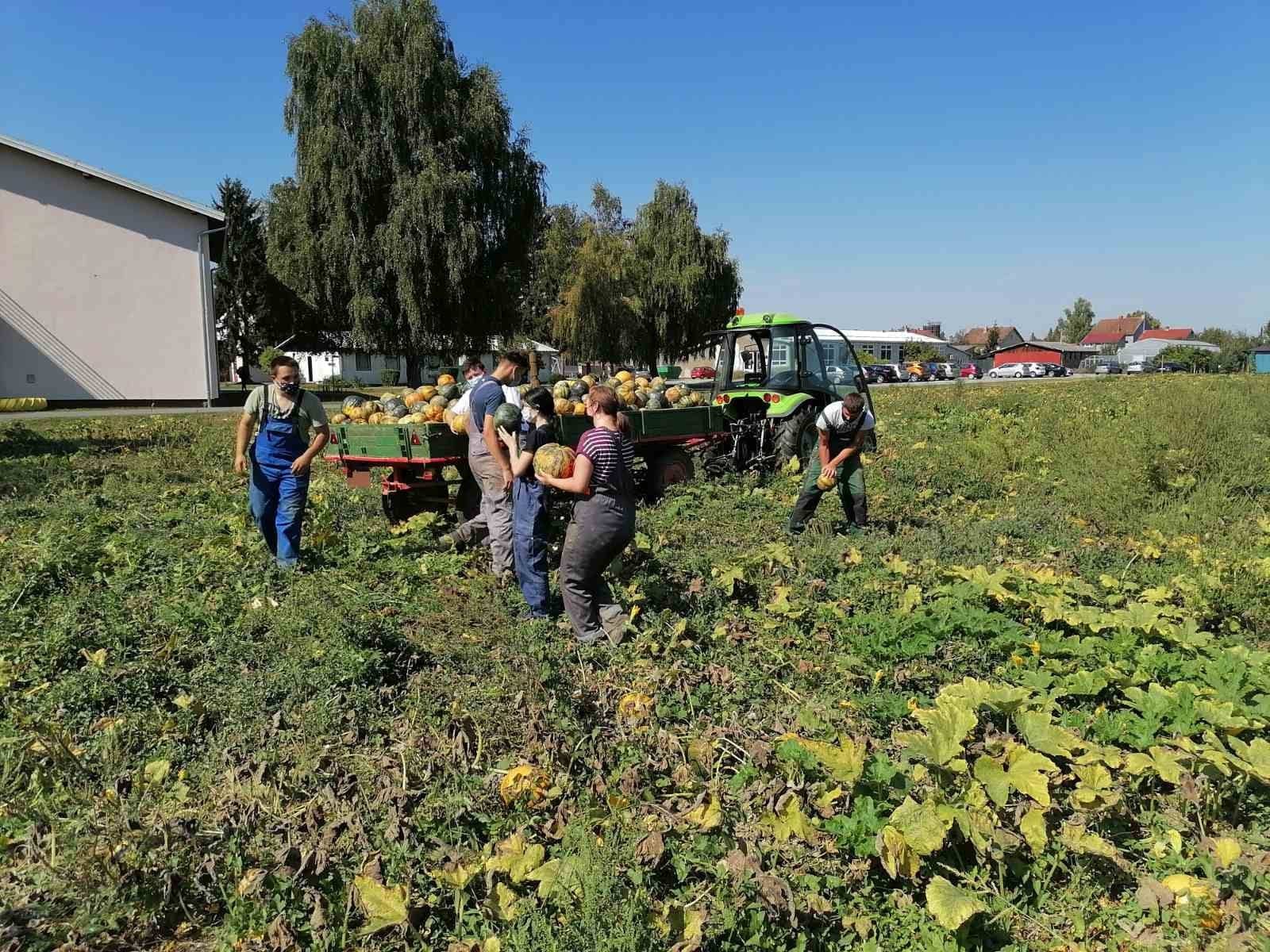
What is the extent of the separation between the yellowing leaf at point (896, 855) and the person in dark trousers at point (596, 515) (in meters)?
2.36

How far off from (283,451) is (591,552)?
2802 millimetres

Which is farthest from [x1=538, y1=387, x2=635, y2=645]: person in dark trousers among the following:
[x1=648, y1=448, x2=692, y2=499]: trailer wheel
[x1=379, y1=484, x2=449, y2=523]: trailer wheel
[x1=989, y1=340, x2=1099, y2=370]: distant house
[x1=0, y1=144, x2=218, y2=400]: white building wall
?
[x1=989, y1=340, x2=1099, y2=370]: distant house

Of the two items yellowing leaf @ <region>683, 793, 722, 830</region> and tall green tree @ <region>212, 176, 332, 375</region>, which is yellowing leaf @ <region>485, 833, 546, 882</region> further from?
tall green tree @ <region>212, 176, 332, 375</region>

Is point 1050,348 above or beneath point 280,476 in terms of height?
above

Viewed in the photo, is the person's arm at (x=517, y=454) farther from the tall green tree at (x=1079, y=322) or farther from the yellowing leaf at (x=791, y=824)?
the tall green tree at (x=1079, y=322)

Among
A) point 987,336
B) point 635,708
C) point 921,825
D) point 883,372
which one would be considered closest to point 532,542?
point 635,708

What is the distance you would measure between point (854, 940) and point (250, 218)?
1996 inches

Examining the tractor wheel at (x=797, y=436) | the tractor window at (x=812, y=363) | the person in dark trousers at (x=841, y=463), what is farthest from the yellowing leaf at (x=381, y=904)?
the tractor window at (x=812, y=363)

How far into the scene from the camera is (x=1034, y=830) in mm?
3174

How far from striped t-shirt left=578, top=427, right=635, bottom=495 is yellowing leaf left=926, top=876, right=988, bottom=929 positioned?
281cm

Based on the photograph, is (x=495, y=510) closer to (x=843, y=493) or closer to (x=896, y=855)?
(x=843, y=493)

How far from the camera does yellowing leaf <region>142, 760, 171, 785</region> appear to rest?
3.59 metres

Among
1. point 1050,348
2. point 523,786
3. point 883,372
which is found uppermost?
point 1050,348

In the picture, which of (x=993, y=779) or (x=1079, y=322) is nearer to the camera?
(x=993, y=779)
